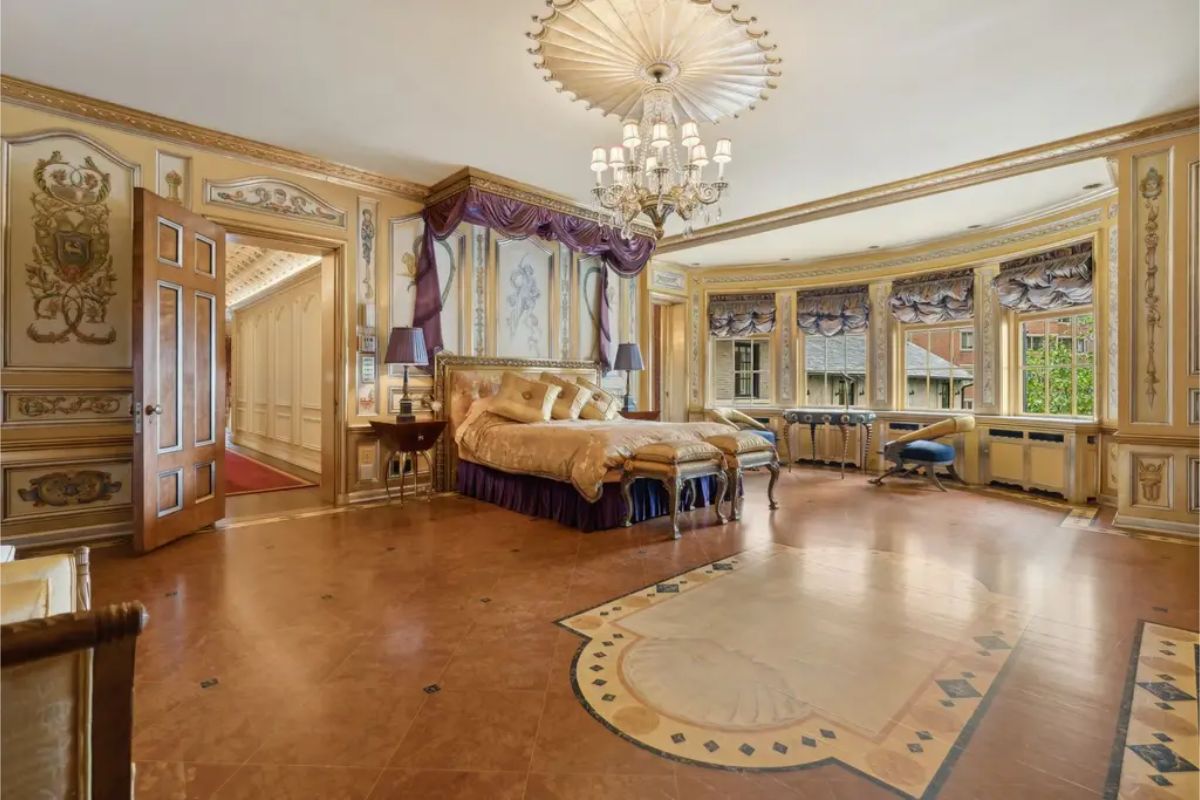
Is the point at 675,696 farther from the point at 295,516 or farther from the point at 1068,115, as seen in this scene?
the point at 1068,115

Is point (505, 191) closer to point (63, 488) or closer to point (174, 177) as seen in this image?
point (174, 177)

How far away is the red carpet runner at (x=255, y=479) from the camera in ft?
19.5

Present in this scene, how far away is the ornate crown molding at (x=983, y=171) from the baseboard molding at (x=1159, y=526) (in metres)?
2.81

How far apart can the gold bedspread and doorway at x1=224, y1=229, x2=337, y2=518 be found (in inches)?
51.7

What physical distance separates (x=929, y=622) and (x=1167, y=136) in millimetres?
4225

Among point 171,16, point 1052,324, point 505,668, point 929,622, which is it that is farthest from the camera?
point 1052,324

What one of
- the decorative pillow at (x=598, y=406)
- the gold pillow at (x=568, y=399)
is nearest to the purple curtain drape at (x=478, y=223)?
the gold pillow at (x=568, y=399)

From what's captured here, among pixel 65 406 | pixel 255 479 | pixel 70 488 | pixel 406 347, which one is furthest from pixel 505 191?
pixel 255 479

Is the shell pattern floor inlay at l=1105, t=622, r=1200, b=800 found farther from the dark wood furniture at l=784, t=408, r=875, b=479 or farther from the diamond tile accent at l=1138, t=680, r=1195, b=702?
the dark wood furniture at l=784, t=408, r=875, b=479

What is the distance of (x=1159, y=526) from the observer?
422 centimetres

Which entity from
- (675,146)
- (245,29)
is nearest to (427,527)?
(245,29)

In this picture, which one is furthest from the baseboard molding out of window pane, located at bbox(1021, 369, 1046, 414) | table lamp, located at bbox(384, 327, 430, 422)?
table lamp, located at bbox(384, 327, 430, 422)

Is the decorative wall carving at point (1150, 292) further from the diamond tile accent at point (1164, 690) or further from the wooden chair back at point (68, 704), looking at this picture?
the wooden chair back at point (68, 704)

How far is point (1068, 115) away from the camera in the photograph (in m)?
4.09
